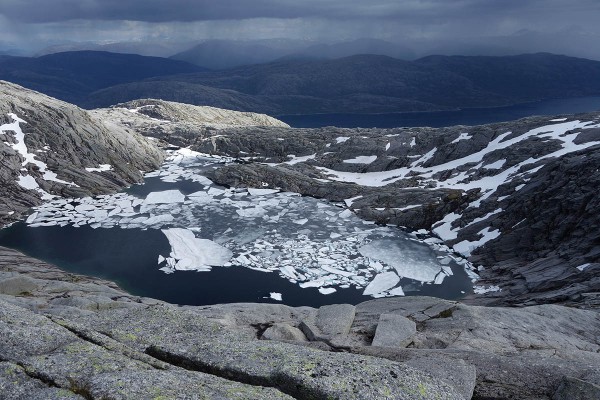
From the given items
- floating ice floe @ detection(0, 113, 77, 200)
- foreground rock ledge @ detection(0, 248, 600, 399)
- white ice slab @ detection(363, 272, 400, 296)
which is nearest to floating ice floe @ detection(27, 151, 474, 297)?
white ice slab @ detection(363, 272, 400, 296)

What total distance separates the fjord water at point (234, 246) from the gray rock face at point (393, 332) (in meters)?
25.4

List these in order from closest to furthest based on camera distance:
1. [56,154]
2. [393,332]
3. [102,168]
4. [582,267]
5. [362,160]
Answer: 1. [393,332]
2. [582,267]
3. [56,154]
4. [102,168]
5. [362,160]

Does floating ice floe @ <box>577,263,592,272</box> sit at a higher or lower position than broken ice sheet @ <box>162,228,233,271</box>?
higher

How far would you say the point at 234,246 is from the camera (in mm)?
62844

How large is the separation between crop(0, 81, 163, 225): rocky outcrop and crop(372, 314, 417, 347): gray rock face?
75621 mm

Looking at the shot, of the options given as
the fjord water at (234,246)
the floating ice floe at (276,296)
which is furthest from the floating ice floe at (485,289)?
the floating ice floe at (276,296)

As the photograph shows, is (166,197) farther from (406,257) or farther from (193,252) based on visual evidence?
(406,257)

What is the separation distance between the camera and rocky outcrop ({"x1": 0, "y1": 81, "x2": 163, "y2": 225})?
85.9 m

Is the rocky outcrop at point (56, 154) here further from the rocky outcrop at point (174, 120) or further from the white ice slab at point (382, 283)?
the white ice slab at point (382, 283)

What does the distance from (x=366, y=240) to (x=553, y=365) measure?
169ft

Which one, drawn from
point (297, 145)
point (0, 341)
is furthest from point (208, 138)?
point (0, 341)

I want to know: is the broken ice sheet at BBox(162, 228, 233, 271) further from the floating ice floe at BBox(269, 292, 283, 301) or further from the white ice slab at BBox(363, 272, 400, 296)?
the white ice slab at BBox(363, 272, 400, 296)

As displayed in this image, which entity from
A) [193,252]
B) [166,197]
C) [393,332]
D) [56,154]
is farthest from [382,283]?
[56,154]

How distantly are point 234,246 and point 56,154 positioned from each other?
193 feet
